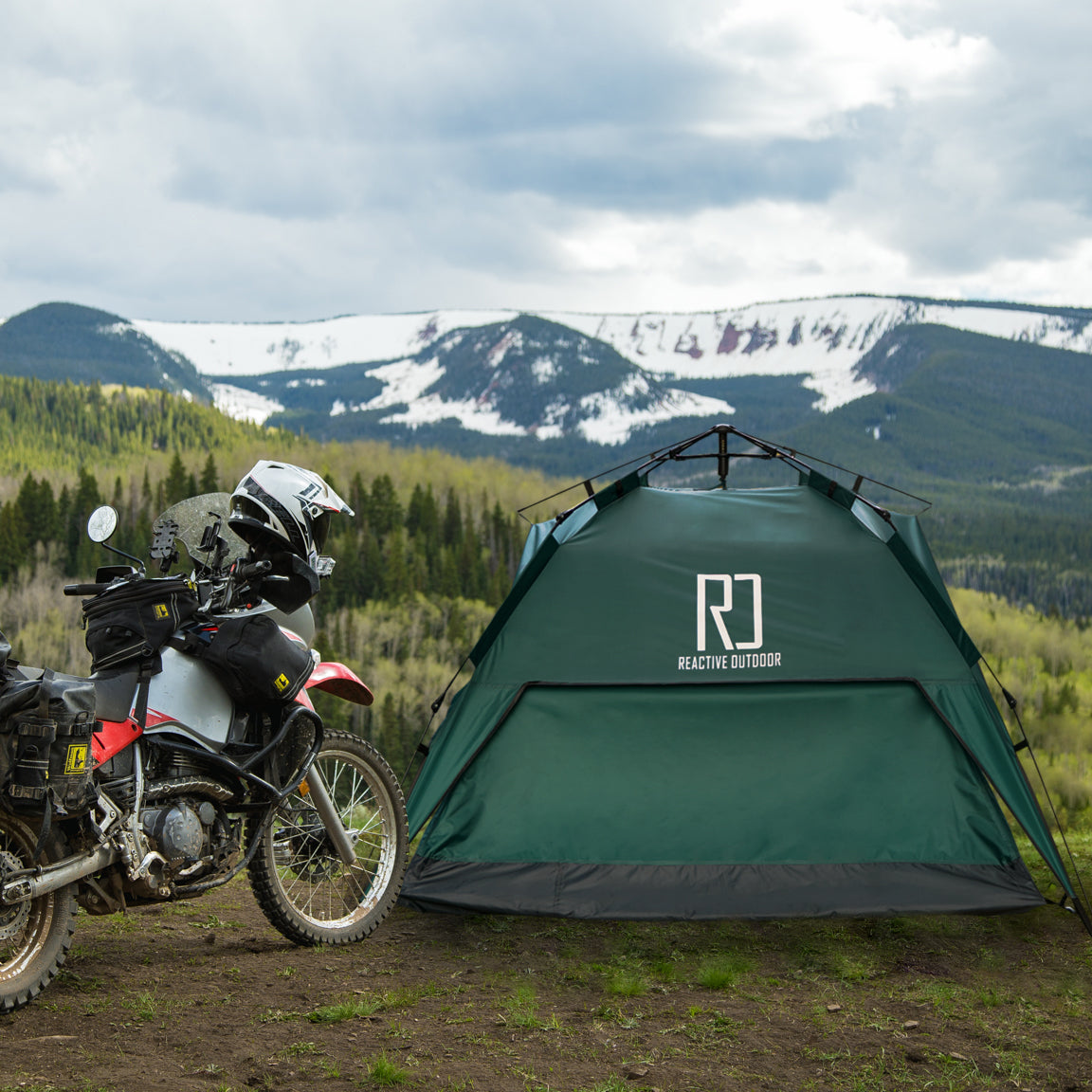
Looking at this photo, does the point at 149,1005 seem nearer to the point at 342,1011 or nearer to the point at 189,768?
the point at 342,1011

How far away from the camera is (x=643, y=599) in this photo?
777cm

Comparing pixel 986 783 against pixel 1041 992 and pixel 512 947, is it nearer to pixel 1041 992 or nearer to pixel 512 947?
pixel 1041 992

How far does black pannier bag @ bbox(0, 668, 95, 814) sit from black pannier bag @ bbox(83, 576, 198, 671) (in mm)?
611

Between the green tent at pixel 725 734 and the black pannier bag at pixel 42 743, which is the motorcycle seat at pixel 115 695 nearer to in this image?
the black pannier bag at pixel 42 743

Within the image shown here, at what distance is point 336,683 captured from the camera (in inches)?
265

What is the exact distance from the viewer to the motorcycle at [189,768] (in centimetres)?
497

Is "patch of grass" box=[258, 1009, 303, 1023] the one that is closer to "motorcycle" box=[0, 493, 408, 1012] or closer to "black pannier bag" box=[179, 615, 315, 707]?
"motorcycle" box=[0, 493, 408, 1012]

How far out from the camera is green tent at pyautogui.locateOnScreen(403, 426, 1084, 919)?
712cm

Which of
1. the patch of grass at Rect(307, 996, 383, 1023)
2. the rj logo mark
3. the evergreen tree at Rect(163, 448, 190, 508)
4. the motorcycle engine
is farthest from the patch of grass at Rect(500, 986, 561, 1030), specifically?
the evergreen tree at Rect(163, 448, 190, 508)

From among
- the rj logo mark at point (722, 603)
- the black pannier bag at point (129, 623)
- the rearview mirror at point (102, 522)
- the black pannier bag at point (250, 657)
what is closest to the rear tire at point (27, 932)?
the black pannier bag at point (129, 623)

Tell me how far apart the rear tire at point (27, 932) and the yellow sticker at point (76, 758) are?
317mm

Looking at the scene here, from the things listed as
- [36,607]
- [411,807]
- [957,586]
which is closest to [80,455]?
[36,607]

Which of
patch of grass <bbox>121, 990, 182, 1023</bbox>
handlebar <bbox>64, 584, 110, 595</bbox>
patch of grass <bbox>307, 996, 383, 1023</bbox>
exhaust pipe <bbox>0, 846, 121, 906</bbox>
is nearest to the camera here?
exhaust pipe <bbox>0, 846, 121, 906</bbox>

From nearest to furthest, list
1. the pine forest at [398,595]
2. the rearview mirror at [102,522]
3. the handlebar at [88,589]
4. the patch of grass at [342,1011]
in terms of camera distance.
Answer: the patch of grass at [342,1011] < the rearview mirror at [102,522] < the handlebar at [88,589] < the pine forest at [398,595]
